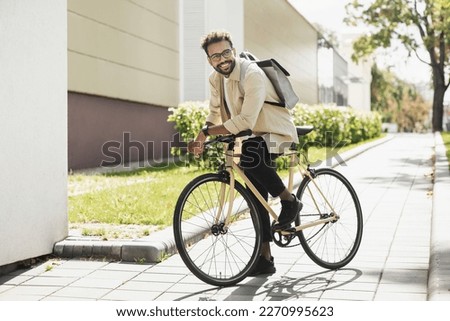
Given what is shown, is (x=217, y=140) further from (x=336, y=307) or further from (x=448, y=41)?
(x=448, y=41)

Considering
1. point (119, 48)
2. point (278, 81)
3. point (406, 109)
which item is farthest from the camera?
point (406, 109)

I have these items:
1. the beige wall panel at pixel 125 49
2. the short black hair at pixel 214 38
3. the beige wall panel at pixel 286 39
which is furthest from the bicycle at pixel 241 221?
the beige wall panel at pixel 286 39

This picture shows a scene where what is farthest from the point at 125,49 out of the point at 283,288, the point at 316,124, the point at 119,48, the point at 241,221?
the point at 283,288

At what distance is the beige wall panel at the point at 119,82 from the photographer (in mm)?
17391

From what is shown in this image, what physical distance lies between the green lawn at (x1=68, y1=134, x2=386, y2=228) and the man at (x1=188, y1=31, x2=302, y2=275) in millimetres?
2513

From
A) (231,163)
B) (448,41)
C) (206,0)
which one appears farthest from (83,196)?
(448,41)

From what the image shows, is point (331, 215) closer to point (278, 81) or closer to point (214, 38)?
point (278, 81)

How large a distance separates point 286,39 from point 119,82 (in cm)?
2220

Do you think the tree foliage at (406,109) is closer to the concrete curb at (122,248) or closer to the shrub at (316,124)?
the shrub at (316,124)

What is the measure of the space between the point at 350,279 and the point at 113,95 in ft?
46.1

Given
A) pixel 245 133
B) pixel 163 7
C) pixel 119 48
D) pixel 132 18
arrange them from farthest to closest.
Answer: pixel 163 7, pixel 132 18, pixel 119 48, pixel 245 133

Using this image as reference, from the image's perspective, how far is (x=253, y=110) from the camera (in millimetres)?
5367

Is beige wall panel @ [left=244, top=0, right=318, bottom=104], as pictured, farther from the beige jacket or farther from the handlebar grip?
the handlebar grip

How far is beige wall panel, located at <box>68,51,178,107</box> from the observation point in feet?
57.1
